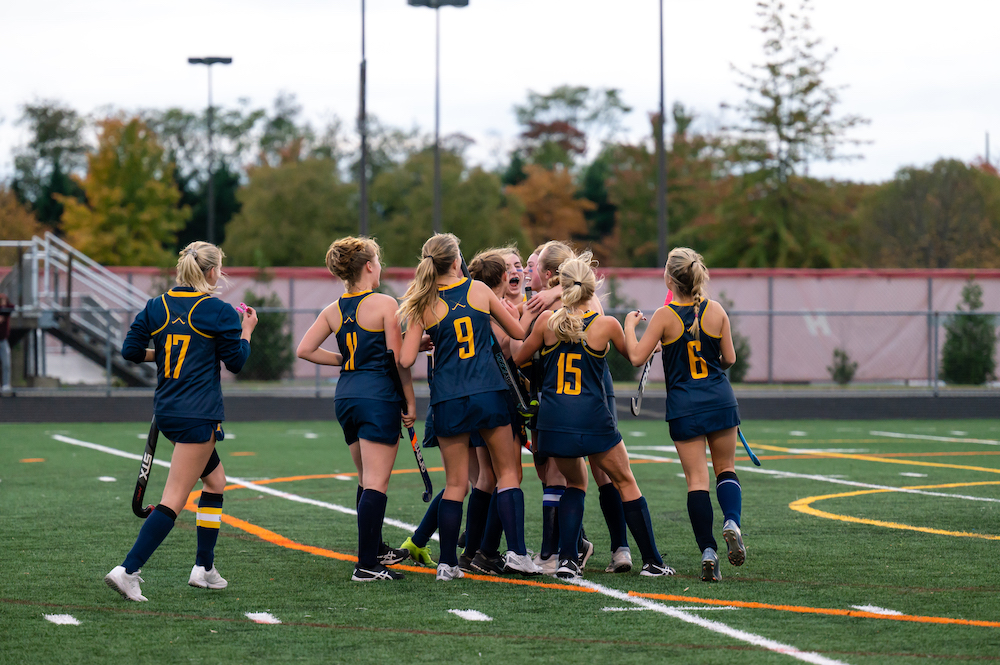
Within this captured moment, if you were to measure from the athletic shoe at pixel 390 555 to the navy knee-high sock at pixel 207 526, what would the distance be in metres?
1.06

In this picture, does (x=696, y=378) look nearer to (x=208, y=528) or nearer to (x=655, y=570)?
(x=655, y=570)

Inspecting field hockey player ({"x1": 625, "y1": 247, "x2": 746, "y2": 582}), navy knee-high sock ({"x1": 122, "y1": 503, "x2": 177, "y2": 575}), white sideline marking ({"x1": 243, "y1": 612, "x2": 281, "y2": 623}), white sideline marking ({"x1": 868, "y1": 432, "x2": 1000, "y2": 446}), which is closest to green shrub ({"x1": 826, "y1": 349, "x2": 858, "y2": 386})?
white sideline marking ({"x1": 868, "y1": 432, "x2": 1000, "y2": 446})

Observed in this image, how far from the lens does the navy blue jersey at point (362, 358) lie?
6.42m

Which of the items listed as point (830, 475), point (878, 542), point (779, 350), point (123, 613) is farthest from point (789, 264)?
point (123, 613)

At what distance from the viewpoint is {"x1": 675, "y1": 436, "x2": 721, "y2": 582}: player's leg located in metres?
6.37

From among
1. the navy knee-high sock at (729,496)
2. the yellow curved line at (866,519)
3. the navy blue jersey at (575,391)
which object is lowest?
the yellow curved line at (866,519)

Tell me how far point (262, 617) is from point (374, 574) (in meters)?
1.02

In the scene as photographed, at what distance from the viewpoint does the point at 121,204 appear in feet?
154

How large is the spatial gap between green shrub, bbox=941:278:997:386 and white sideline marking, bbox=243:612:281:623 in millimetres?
20643

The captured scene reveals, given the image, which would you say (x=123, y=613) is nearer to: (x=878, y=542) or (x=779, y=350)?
(x=878, y=542)

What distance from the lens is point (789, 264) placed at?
1517 inches

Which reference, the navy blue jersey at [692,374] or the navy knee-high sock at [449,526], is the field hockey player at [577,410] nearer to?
the navy blue jersey at [692,374]

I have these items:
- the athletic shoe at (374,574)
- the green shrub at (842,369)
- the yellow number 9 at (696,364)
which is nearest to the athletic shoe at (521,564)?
the athletic shoe at (374,574)

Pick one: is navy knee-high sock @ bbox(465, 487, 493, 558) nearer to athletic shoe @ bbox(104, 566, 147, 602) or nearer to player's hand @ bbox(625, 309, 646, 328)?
player's hand @ bbox(625, 309, 646, 328)
